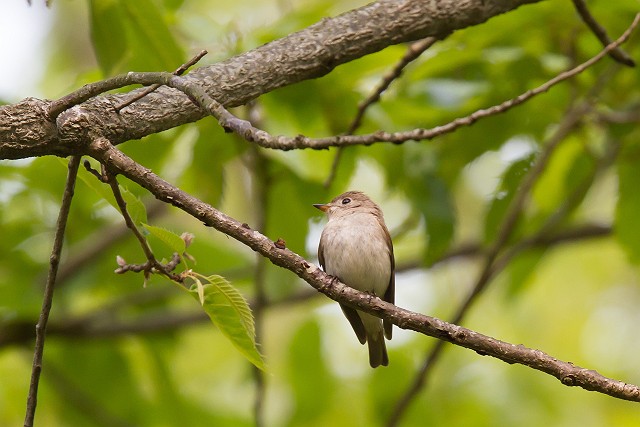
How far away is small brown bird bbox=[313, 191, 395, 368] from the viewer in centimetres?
613

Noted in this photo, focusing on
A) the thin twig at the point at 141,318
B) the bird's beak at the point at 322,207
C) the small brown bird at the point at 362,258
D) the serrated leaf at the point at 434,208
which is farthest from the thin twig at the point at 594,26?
the small brown bird at the point at 362,258

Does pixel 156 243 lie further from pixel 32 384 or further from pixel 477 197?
pixel 477 197

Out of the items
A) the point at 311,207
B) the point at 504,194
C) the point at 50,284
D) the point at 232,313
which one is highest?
the point at 50,284

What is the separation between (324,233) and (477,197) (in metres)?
4.72

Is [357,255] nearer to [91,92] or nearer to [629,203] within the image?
[629,203]

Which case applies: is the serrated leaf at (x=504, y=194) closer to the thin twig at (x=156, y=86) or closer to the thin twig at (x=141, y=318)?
the thin twig at (x=141, y=318)

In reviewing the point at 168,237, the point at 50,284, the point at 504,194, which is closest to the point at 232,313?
the point at 168,237

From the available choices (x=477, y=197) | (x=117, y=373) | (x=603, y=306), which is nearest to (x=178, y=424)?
(x=117, y=373)

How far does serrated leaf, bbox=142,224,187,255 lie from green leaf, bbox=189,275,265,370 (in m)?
→ 0.16

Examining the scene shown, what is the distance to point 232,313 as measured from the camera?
2.97m

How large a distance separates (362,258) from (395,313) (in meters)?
3.22

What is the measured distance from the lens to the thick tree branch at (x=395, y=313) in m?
2.73

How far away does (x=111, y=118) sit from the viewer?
3158mm

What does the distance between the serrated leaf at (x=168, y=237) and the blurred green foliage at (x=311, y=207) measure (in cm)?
18
